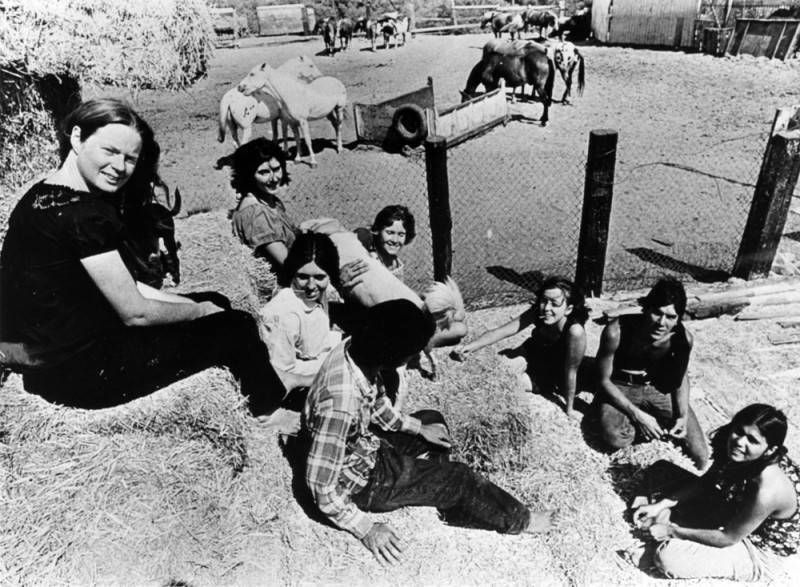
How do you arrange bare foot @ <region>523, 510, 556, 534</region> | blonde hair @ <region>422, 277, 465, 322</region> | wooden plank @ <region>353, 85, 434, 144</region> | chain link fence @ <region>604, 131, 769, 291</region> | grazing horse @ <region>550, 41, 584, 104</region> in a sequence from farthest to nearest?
1. grazing horse @ <region>550, 41, 584, 104</region>
2. wooden plank @ <region>353, 85, 434, 144</region>
3. chain link fence @ <region>604, 131, 769, 291</region>
4. blonde hair @ <region>422, 277, 465, 322</region>
5. bare foot @ <region>523, 510, 556, 534</region>

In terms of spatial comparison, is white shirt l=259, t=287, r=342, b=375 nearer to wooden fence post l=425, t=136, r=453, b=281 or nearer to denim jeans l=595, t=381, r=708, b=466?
denim jeans l=595, t=381, r=708, b=466

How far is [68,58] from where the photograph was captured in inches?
157

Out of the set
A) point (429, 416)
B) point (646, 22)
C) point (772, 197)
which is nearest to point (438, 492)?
point (429, 416)

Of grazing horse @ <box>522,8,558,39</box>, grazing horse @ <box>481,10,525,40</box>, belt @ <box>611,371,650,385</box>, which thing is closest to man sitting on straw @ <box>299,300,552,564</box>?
belt @ <box>611,371,650,385</box>

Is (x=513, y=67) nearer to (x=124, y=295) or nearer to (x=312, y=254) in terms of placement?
(x=312, y=254)

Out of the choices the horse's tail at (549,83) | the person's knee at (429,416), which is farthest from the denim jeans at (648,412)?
the horse's tail at (549,83)

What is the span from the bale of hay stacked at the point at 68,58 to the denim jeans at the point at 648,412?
13.2 feet

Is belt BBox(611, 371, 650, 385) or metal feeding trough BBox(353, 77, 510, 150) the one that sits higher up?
belt BBox(611, 371, 650, 385)

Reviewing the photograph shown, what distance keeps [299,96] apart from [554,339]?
804 centimetres

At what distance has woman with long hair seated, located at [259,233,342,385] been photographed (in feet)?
11.1

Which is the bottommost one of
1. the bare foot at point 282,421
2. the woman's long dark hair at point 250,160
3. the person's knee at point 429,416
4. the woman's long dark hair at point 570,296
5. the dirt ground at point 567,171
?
the dirt ground at point 567,171

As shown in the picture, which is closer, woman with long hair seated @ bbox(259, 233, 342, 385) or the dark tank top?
woman with long hair seated @ bbox(259, 233, 342, 385)

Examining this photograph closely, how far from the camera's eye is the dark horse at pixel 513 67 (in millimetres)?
14047

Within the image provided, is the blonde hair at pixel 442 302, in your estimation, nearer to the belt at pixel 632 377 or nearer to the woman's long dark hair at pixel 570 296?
the woman's long dark hair at pixel 570 296
